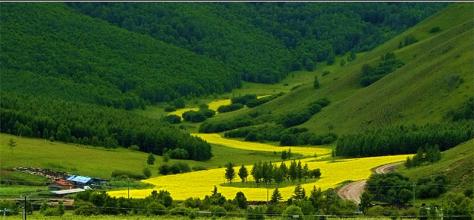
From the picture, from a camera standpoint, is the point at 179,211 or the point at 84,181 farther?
the point at 84,181

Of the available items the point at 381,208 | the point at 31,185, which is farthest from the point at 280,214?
the point at 31,185

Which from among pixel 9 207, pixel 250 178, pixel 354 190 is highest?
pixel 250 178

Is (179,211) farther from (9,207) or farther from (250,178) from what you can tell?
(250,178)

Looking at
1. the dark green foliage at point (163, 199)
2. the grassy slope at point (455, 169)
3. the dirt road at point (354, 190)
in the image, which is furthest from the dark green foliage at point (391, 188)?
the dark green foliage at point (163, 199)

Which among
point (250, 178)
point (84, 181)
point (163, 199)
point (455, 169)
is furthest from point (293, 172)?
point (163, 199)

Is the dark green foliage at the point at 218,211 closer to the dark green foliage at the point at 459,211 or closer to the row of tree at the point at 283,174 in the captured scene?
the dark green foliage at the point at 459,211

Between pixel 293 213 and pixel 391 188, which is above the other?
pixel 391 188

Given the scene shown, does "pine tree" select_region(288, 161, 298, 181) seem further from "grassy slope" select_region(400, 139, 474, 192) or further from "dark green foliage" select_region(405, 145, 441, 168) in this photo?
"grassy slope" select_region(400, 139, 474, 192)

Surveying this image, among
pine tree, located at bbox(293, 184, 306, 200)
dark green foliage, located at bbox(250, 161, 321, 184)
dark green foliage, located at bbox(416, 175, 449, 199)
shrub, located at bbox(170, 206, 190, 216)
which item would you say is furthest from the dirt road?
shrub, located at bbox(170, 206, 190, 216)
